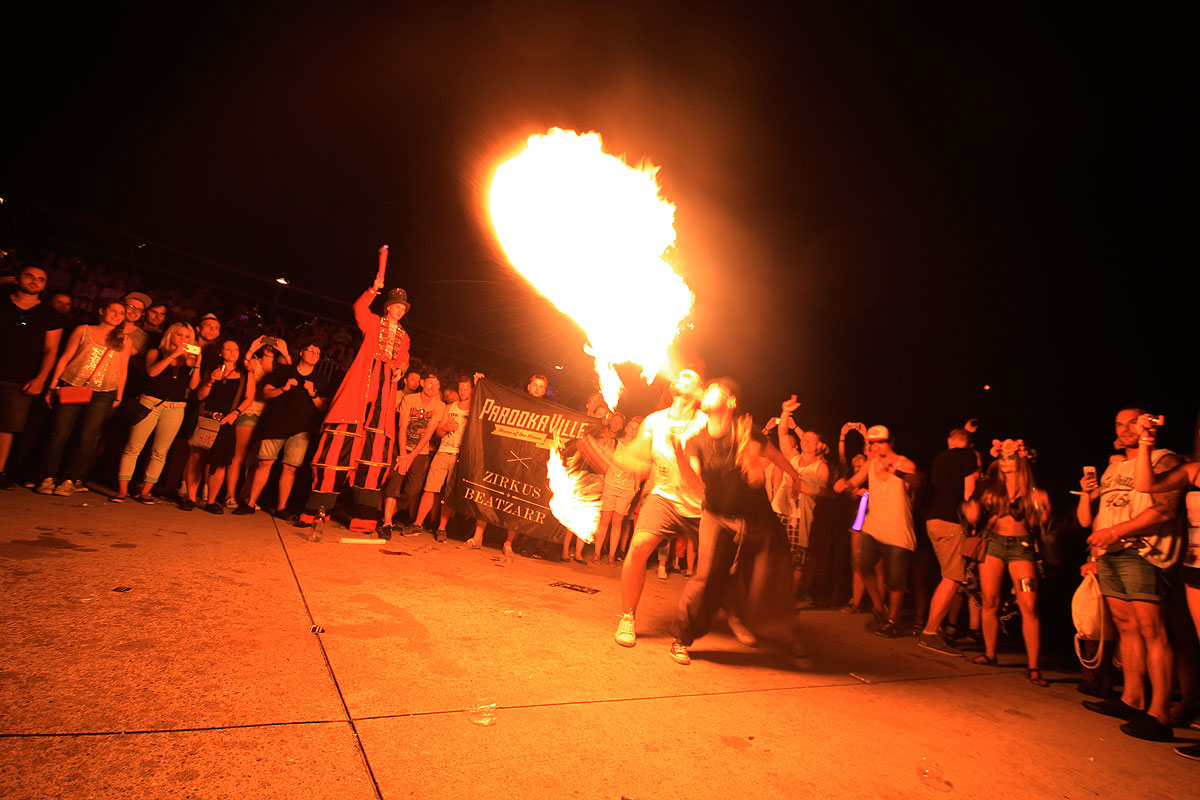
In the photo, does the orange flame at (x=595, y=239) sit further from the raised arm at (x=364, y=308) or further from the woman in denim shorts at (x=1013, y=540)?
the woman in denim shorts at (x=1013, y=540)

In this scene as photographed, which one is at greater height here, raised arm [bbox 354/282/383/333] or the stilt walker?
raised arm [bbox 354/282/383/333]

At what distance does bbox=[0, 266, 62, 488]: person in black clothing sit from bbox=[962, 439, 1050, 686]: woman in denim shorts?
9.72m

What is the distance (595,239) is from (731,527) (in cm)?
410

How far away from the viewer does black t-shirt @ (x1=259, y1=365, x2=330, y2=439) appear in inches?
255

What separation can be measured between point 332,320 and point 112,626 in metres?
7.14

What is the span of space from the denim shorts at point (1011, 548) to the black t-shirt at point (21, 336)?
9.79 metres

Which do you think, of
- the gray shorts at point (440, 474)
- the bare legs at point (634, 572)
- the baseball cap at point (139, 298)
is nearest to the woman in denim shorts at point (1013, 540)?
the bare legs at point (634, 572)

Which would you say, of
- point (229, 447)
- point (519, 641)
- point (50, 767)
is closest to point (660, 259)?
point (519, 641)

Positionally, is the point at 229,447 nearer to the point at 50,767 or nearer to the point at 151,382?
the point at 151,382

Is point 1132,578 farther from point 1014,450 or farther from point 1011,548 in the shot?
point 1014,450

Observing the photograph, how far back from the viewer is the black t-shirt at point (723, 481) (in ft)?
14.1

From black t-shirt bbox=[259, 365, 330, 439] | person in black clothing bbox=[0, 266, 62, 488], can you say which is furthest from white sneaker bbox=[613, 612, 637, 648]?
person in black clothing bbox=[0, 266, 62, 488]

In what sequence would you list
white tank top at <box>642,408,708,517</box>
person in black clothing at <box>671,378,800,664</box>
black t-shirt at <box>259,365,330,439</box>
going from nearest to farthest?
person in black clothing at <box>671,378,800,664</box>
white tank top at <box>642,408,708,517</box>
black t-shirt at <box>259,365,330,439</box>

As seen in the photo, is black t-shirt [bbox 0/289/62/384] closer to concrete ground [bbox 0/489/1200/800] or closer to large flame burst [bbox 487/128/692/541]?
concrete ground [bbox 0/489/1200/800]
